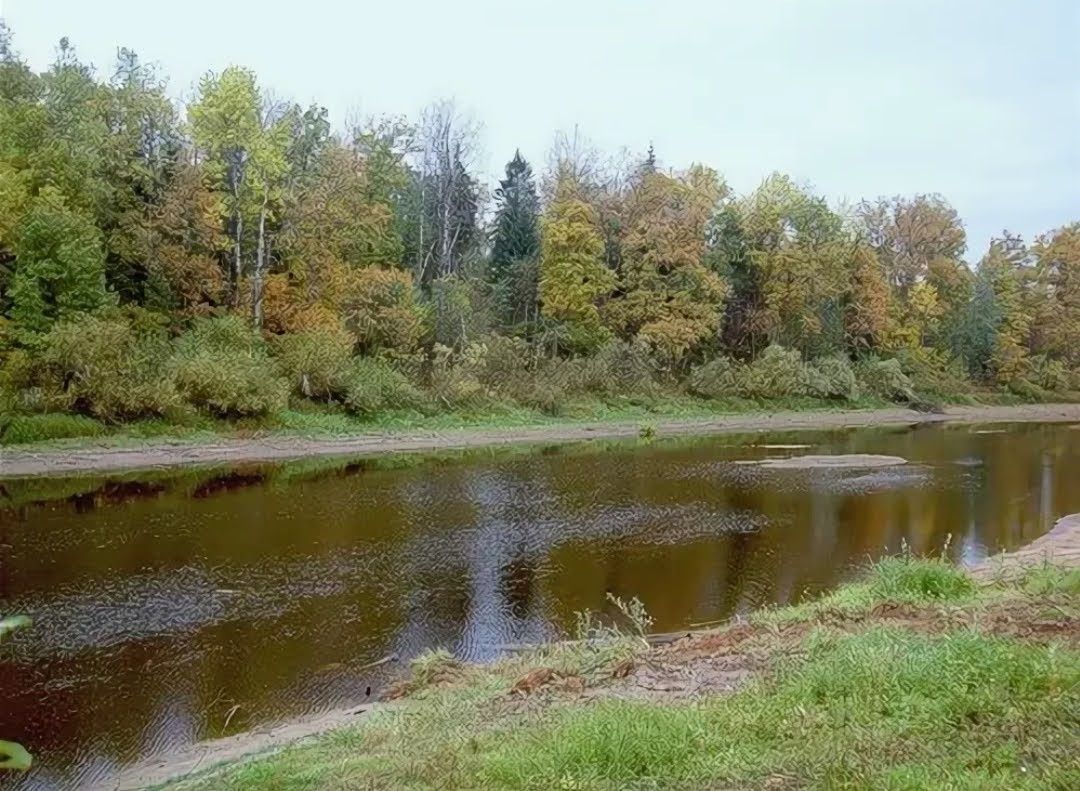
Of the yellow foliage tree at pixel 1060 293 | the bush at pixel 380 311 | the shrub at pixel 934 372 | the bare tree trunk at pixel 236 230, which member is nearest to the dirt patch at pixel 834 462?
the bush at pixel 380 311

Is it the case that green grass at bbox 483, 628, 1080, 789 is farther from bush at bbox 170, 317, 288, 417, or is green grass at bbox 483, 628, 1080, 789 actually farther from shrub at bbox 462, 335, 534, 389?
shrub at bbox 462, 335, 534, 389

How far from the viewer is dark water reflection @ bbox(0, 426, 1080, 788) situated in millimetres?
9742

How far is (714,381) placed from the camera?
4556 cm

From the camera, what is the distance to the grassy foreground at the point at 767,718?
14.7ft

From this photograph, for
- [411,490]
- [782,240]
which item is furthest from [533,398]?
[782,240]

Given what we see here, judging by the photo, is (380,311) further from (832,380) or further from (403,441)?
(832,380)

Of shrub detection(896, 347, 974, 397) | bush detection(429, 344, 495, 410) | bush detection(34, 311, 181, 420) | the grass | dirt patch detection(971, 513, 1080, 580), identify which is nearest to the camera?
dirt patch detection(971, 513, 1080, 580)

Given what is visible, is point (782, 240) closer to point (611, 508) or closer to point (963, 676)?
point (611, 508)

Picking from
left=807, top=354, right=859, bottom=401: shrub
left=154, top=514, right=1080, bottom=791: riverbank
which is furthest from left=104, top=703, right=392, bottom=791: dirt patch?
left=807, top=354, right=859, bottom=401: shrub

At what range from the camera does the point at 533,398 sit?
3938cm

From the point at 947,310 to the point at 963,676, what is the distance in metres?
61.4

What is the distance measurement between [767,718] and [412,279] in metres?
39.5

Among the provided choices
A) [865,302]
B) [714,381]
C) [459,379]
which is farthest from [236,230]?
[865,302]

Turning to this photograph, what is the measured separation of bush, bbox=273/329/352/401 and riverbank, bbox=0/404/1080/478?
2.77 meters
